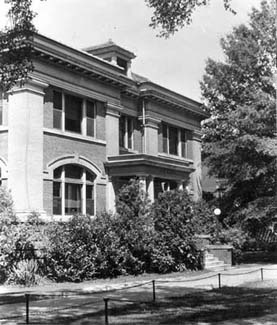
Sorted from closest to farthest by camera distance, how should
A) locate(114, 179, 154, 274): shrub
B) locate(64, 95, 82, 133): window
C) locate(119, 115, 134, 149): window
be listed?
1. locate(114, 179, 154, 274): shrub
2. locate(64, 95, 82, 133): window
3. locate(119, 115, 134, 149): window

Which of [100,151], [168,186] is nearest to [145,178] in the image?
[100,151]

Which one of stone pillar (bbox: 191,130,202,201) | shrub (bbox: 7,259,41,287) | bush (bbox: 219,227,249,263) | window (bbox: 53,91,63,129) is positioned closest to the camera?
shrub (bbox: 7,259,41,287)

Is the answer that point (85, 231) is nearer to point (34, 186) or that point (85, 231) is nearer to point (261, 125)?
point (34, 186)

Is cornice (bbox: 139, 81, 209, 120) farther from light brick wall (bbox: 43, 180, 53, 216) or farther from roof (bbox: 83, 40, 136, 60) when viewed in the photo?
light brick wall (bbox: 43, 180, 53, 216)

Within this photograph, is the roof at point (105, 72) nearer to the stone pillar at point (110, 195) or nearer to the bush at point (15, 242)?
the stone pillar at point (110, 195)

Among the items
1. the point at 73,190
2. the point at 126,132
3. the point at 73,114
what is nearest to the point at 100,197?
the point at 73,190

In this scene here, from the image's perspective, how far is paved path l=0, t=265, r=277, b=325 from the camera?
10781 millimetres

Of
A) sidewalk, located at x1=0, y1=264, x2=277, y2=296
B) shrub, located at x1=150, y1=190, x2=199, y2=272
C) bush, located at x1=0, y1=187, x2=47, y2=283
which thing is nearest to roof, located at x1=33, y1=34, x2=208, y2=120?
bush, located at x1=0, y1=187, x2=47, y2=283

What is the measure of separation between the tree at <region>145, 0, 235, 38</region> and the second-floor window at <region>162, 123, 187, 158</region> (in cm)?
2078

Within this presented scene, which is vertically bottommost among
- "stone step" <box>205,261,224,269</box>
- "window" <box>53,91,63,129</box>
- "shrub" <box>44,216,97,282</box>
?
"stone step" <box>205,261,224,269</box>

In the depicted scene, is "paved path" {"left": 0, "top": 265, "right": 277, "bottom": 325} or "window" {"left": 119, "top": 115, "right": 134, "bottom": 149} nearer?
"paved path" {"left": 0, "top": 265, "right": 277, "bottom": 325}

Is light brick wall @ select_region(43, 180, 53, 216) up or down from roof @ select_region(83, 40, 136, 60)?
down

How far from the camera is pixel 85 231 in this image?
1869cm

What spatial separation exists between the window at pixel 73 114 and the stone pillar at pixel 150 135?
178 inches
